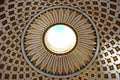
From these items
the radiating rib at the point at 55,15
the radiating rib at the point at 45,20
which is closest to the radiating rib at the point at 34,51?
the radiating rib at the point at 45,20

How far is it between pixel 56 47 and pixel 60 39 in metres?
1.96

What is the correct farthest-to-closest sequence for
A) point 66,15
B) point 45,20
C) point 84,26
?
point 84,26 < point 45,20 < point 66,15

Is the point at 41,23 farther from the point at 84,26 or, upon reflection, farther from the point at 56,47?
the point at 84,26

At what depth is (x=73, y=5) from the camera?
67.2 feet

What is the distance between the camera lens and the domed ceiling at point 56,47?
2009 centimetres

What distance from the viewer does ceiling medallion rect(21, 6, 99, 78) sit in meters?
21.4

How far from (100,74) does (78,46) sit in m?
3.08

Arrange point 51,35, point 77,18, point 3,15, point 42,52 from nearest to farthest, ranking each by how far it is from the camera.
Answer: point 3,15 → point 77,18 → point 42,52 → point 51,35

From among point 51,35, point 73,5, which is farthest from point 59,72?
point 73,5

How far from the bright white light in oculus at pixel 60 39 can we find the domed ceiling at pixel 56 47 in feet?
0.39

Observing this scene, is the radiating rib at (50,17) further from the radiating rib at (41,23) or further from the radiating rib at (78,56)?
the radiating rib at (78,56)

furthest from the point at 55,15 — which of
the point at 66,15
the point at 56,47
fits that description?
the point at 56,47

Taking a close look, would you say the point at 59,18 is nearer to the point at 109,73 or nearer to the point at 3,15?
the point at 3,15

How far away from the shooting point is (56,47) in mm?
24266
